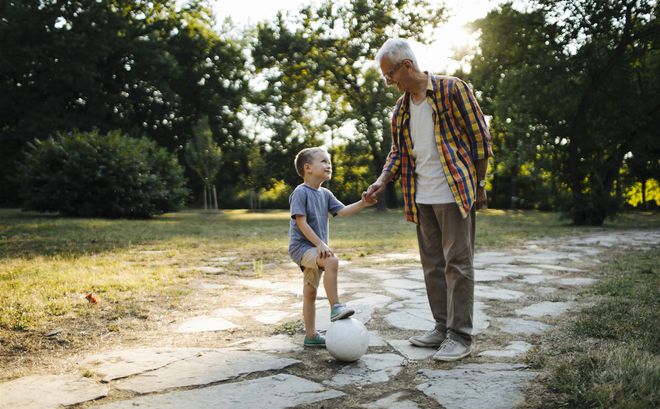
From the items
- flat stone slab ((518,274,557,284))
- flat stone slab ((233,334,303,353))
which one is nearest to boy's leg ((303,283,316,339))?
flat stone slab ((233,334,303,353))

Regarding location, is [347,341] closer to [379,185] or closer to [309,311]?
[309,311]

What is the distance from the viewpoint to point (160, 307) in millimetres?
4629

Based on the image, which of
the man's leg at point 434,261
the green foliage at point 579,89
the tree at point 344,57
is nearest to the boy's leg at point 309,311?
the man's leg at point 434,261

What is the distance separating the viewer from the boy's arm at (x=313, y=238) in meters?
3.31

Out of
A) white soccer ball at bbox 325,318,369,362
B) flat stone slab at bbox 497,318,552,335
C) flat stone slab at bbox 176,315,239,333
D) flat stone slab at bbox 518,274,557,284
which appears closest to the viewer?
white soccer ball at bbox 325,318,369,362

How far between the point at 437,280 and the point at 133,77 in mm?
32156

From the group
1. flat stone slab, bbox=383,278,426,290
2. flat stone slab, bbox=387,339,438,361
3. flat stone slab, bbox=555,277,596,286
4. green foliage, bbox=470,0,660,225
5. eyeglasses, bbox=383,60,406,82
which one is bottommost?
flat stone slab, bbox=387,339,438,361

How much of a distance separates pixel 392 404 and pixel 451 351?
0.81m

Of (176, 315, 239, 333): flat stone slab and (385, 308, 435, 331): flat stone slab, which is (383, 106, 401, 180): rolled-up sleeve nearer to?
(385, 308, 435, 331): flat stone slab

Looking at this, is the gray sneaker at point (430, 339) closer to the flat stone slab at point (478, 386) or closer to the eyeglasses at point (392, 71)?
the flat stone slab at point (478, 386)

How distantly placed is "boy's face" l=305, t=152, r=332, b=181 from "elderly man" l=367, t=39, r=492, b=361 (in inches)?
21.6

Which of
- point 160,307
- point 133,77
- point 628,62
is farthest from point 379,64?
point 133,77

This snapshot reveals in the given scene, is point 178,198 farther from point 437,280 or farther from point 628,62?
point 437,280

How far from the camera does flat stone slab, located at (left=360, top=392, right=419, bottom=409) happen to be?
2426 mm
